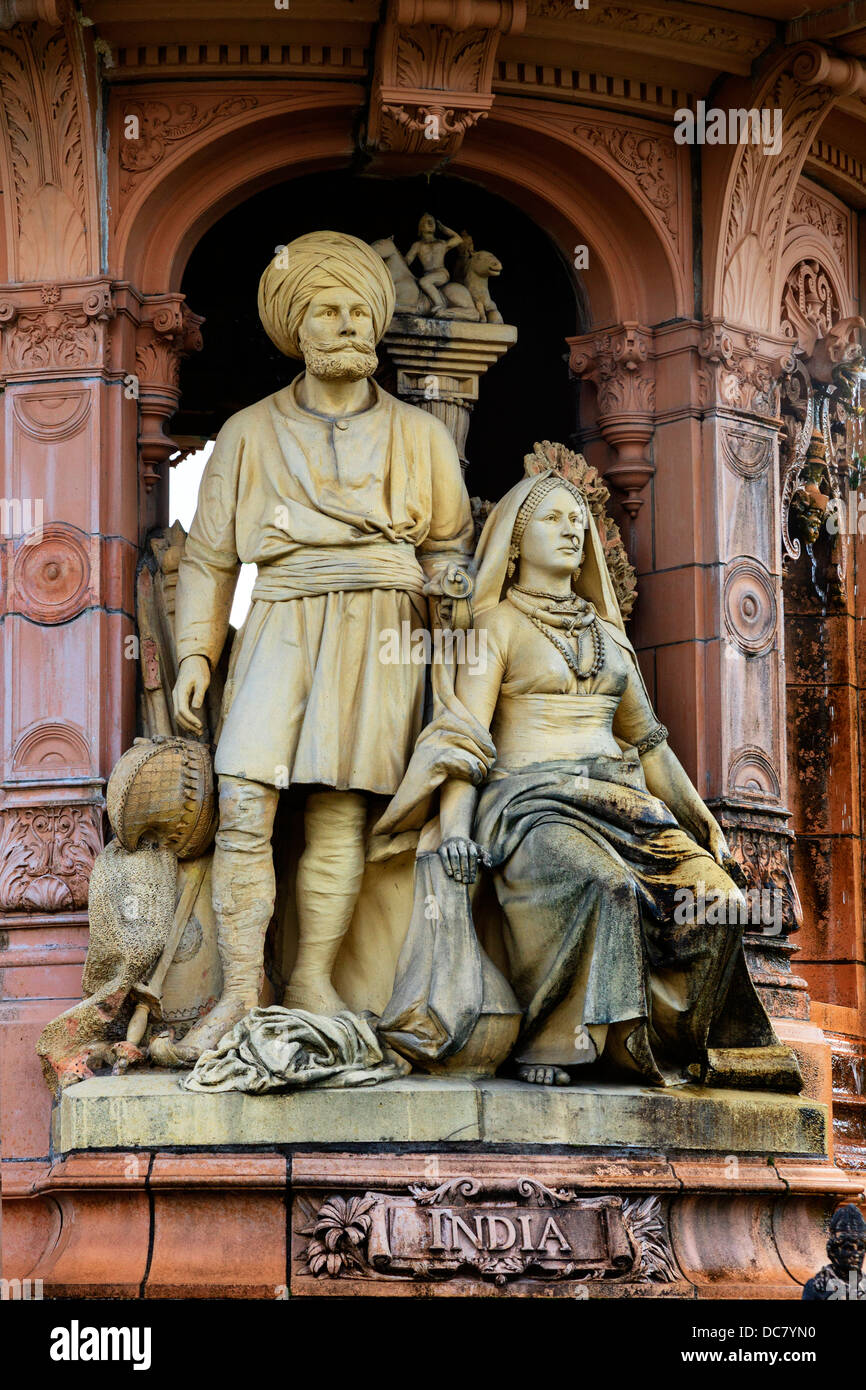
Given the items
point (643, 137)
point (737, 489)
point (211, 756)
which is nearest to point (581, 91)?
point (643, 137)

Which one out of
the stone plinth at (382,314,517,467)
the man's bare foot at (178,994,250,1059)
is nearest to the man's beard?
the stone plinth at (382,314,517,467)

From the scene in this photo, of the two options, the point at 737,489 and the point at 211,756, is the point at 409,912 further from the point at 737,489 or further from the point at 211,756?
the point at 737,489

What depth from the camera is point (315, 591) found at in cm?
1193

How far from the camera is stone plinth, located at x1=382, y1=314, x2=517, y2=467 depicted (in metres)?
12.9

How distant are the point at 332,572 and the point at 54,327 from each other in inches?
74.1

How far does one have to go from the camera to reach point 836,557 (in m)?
14.1

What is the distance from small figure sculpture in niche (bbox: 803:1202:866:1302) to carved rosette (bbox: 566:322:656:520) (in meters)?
4.37

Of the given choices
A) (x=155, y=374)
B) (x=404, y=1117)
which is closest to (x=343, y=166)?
(x=155, y=374)

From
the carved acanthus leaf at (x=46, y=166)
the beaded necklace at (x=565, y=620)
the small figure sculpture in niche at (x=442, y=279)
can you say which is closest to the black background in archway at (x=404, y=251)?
the small figure sculpture in niche at (x=442, y=279)

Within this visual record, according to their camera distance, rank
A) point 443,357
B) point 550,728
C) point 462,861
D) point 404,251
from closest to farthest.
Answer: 1. point 462,861
2. point 550,728
3. point 443,357
4. point 404,251

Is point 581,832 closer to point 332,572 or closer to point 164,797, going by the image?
point 332,572

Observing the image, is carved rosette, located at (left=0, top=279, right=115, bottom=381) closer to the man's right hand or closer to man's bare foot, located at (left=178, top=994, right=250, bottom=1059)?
the man's right hand

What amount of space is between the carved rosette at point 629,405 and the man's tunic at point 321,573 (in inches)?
48.2

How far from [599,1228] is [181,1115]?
5.73 feet
